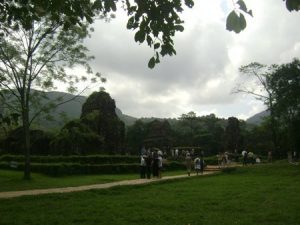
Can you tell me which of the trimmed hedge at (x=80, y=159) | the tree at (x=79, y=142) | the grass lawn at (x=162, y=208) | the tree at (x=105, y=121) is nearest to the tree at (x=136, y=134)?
the tree at (x=105, y=121)

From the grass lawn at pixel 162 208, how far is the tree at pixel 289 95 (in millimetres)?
20750

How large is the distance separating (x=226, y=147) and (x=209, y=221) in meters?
43.1

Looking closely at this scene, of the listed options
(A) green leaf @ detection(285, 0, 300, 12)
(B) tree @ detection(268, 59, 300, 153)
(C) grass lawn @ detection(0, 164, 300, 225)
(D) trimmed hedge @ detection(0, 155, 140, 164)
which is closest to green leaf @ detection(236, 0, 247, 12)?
(A) green leaf @ detection(285, 0, 300, 12)

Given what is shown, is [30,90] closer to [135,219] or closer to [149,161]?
[149,161]

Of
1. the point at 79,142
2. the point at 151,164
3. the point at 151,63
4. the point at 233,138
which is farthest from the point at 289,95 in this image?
the point at 151,63

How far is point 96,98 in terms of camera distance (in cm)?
3956

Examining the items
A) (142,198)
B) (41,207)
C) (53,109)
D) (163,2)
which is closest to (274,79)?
(53,109)

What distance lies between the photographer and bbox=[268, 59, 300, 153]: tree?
1464 inches

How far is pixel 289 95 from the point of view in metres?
37.2

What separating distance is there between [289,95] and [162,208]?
89.1 ft

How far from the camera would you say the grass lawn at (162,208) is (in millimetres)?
10844

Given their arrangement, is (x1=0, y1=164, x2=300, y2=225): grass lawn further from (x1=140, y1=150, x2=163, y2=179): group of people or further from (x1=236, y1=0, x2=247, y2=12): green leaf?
(x1=140, y1=150, x2=163, y2=179): group of people

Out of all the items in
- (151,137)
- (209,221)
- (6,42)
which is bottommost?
(209,221)

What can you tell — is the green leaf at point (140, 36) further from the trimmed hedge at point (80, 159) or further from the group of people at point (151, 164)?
the trimmed hedge at point (80, 159)
